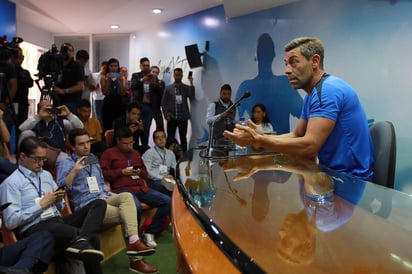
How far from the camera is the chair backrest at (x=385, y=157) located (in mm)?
1787

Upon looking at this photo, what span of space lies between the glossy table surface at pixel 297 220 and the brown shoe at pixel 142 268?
1464 millimetres

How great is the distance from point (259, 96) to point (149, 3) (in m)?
2.46

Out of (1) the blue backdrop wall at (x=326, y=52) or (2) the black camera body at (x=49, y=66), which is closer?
(1) the blue backdrop wall at (x=326, y=52)

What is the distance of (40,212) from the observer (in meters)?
2.37

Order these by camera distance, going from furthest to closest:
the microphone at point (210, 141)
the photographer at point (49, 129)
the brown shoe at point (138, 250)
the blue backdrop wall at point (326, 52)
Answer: the blue backdrop wall at point (326, 52) < the photographer at point (49, 129) < the brown shoe at point (138, 250) < the microphone at point (210, 141)

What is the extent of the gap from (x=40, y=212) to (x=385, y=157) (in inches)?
76.2

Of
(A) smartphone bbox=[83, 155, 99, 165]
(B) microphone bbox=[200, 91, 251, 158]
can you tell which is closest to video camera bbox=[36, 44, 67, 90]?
(A) smartphone bbox=[83, 155, 99, 165]

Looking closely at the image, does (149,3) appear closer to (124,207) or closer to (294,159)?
(124,207)

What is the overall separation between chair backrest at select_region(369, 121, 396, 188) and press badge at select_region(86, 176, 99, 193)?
2067 mm

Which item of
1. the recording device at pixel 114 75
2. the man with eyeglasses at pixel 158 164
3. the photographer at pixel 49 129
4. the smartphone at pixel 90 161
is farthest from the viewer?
the recording device at pixel 114 75

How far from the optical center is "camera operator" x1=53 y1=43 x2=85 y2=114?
4.44 m

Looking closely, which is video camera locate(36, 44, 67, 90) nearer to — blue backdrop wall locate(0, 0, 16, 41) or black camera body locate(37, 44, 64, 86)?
black camera body locate(37, 44, 64, 86)

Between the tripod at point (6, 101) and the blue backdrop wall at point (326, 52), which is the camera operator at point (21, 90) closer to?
the tripod at point (6, 101)

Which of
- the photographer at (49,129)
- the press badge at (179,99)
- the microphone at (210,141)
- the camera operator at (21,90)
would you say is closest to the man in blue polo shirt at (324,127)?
the microphone at (210,141)
